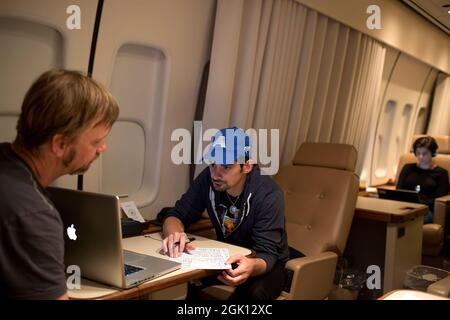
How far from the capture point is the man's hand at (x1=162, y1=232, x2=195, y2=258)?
1.90m

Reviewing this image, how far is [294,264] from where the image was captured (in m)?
2.21

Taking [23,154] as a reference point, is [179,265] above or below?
below

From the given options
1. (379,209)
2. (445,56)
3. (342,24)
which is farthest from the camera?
(445,56)

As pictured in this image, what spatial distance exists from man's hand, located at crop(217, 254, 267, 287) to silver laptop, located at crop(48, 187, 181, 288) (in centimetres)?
31

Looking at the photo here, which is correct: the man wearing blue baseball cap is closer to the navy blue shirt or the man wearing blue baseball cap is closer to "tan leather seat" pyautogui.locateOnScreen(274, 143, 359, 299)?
the navy blue shirt

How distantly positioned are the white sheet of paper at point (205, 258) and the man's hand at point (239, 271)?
49mm

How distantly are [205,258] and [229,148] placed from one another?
1.89 feet

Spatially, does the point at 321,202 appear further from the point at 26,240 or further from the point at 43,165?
the point at 26,240

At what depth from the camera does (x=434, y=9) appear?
480 centimetres

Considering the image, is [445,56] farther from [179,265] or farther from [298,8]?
[179,265]

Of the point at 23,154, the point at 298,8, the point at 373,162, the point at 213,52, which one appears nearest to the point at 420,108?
the point at 373,162

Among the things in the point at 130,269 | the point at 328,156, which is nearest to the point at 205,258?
the point at 130,269

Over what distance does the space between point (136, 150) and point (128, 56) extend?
59 centimetres

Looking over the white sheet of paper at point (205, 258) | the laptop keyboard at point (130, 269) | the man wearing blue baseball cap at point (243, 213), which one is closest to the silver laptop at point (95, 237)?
the laptop keyboard at point (130, 269)
